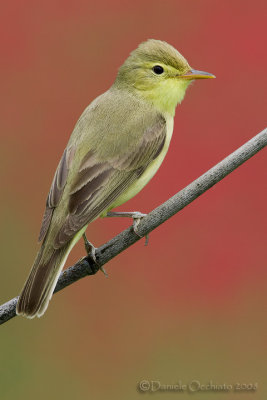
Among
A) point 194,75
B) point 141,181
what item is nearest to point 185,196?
point 141,181

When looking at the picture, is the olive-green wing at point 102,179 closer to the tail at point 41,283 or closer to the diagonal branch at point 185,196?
the tail at point 41,283

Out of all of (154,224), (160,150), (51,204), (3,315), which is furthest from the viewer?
(160,150)

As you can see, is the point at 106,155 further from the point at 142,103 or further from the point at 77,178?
the point at 142,103

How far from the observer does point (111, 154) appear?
2.96 metres

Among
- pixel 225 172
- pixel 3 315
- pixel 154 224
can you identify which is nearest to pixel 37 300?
pixel 3 315

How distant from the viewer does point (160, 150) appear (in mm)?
3227

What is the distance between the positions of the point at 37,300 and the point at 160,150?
1.13 metres

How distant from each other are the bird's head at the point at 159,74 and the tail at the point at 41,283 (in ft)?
3.31

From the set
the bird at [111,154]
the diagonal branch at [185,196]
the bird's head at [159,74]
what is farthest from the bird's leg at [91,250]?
the bird's head at [159,74]

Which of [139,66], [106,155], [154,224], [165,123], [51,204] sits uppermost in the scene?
[139,66]

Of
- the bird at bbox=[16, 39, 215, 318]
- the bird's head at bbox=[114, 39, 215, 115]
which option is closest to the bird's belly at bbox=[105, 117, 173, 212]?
the bird at bbox=[16, 39, 215, 318]

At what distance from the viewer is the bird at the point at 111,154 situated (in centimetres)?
264

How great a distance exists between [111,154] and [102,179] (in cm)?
12

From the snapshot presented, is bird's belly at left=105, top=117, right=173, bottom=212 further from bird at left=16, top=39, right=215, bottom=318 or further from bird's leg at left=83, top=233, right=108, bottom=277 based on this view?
bird's leg at left=83, top=233, right=108, bottom=277
